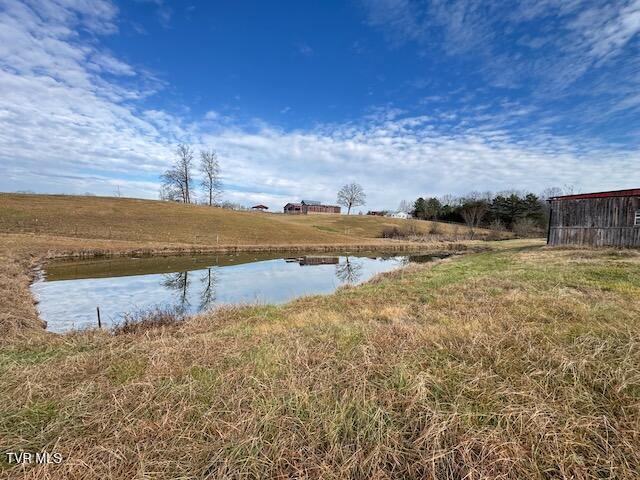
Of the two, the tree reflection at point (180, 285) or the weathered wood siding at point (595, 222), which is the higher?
the weathered wood siding at point (595, 222)

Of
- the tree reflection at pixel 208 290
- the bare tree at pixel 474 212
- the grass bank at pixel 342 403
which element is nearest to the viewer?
the grass bank at pixel 342 403

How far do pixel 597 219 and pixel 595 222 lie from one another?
0.75 feet

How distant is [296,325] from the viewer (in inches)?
283

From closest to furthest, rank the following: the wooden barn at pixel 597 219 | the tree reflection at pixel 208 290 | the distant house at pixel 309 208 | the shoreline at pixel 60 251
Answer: the shoreline at pixel 60 251
the tree reflection at pixel 208 290
the wooden barn at pixel 597 219
the distant house at pixel 309 208

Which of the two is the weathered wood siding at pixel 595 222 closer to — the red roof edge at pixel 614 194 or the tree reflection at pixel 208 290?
the red roof edge at pixel 614 194

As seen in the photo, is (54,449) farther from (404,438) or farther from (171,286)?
(171,286)

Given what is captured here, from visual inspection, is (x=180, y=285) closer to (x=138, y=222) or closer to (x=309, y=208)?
(x=138, y=222)

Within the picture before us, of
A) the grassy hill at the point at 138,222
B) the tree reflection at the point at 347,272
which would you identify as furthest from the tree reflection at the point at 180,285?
the grassy hill at the point at 138,222

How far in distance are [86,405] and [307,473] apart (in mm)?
2548

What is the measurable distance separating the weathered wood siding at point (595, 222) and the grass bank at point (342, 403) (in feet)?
67.2

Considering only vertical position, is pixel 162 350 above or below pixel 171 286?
Answer: above

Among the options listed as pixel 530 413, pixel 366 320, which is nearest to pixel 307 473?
pixel 530 413

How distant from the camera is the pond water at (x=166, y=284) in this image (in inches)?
491

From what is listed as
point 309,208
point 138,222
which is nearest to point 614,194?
point 138,222
